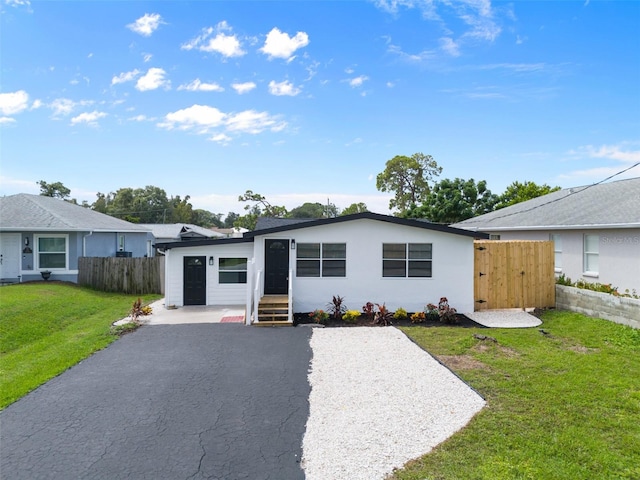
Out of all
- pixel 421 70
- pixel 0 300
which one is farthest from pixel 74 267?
pixel 421 70

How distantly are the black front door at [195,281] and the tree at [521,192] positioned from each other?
28.4m

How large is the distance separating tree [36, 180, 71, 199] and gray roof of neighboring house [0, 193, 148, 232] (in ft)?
131

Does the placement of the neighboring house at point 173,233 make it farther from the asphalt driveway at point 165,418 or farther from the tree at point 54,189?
the tree at point 54,189

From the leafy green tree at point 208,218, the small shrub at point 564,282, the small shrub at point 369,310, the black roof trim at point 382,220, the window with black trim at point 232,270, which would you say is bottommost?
the small shrub at point 369,310

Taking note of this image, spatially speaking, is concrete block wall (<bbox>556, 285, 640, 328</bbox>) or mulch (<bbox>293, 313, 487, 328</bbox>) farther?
mulch (<bbox>293, 313, 487, 328</bbox>)

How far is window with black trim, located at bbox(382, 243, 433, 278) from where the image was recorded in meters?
11.8

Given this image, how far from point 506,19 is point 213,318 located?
45.4 ft

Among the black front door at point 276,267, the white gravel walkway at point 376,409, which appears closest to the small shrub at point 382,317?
the white gravel walkway at point 376,409

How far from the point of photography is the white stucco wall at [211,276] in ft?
42.0

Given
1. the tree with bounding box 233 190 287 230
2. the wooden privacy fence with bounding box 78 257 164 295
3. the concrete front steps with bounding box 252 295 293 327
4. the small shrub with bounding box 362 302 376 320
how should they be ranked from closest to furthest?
the concrete front steps with bounding box 252 295 293 327 → the small shrub with bounding box 362 302 376 320 → the wooden privacy fence with bounding box 78 257 164 295 → the tree with bounding box 233 190 287 230

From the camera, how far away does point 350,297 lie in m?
11.7

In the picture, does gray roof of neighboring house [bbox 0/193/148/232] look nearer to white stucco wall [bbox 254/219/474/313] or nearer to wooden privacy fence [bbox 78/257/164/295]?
wooden privacy fence [bbox 78/257/164/295]

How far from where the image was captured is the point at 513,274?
11992 mm

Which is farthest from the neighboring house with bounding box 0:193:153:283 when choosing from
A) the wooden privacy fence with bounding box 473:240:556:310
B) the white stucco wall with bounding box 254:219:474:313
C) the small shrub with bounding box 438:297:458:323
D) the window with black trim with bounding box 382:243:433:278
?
the wooden privacy fence with bounding box 473:240:556:310
